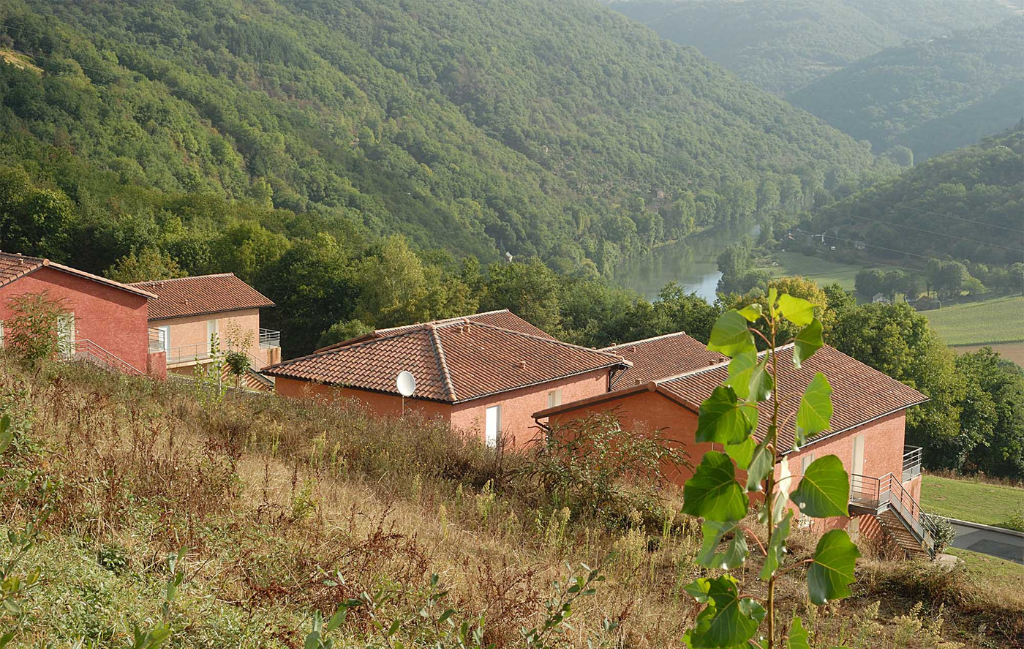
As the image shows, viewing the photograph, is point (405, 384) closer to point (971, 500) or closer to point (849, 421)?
point (849, 421)

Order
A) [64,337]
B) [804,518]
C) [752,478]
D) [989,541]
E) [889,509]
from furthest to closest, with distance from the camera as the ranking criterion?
1. [989,541]
2. [889,509]
3. [64,337]
4. [804,518]
5. [752,478]

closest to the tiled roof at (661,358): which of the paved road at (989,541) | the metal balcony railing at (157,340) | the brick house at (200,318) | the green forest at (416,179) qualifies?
the paved road at (989,541)

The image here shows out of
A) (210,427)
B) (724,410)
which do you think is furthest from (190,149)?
(724,410)

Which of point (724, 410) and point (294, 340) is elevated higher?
point (294, 340)

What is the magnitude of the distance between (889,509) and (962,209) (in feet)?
282

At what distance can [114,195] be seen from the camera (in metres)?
56.1

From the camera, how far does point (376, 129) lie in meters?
135

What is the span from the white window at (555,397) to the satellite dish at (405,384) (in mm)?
4312

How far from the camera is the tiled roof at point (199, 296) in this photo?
32.8m

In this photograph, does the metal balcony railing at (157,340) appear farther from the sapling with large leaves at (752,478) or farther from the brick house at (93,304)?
the sapling with large leaves at (752,478)

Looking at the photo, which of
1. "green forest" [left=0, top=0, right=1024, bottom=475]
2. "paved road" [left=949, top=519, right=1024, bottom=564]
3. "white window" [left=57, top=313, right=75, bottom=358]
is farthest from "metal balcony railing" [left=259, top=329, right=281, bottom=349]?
"paved road" [left=949, top=519, right=1024, bottom=564]

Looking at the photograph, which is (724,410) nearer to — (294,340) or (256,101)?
(294,340)

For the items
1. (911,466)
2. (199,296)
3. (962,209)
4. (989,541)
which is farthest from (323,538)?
(962,209)

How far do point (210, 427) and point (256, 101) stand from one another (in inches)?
4686
